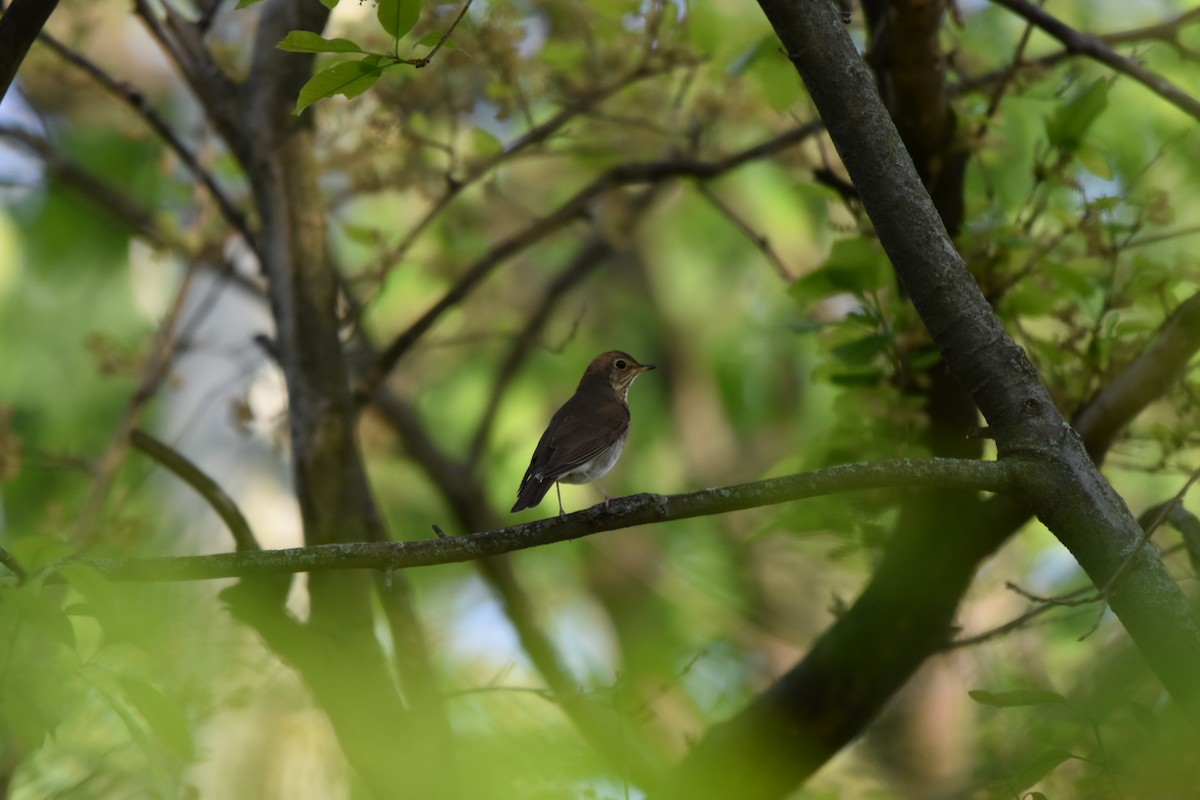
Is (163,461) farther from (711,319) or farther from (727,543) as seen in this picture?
(711,319)

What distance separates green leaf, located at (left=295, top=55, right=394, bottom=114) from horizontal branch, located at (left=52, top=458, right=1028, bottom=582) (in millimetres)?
966

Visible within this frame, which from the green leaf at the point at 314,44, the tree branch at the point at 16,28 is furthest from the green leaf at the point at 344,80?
the tree branch at the point at 16,28

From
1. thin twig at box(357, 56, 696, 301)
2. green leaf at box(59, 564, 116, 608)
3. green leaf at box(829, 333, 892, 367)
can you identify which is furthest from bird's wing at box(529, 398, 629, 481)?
green leaf at box(59, 564, 116, 608)

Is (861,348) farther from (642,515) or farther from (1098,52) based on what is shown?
(642,515)

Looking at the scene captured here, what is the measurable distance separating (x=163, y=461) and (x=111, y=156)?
5.33 metres

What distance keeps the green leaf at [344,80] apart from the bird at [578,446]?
2103 millimetres

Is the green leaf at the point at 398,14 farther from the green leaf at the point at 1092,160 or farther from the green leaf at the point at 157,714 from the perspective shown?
the green leaf at the point at 1092,160

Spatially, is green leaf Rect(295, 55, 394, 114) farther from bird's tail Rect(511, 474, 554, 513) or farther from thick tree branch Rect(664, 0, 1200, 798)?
bird's tail Rect(511, 474, 554, 513)

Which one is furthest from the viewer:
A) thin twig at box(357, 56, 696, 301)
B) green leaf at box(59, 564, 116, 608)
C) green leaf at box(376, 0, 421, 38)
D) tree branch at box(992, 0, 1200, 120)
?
thin twig at box(357, 56, 696, 301)

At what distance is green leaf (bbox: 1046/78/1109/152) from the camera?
3.88 m

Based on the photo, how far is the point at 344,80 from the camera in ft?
8.09

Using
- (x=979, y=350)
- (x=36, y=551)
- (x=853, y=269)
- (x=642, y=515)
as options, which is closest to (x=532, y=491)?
(x=853, y=269)

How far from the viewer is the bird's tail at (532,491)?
4.46 m

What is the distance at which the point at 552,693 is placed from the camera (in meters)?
4.04
